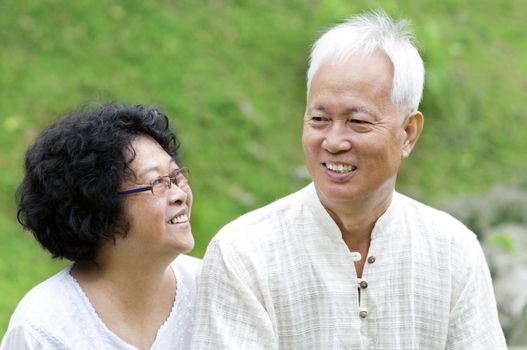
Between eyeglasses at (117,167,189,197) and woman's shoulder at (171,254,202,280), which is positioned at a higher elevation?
eyeglasses at (117,167,189,197)

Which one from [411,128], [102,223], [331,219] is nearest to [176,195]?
[102,223]

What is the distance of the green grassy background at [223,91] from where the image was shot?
7.12 metres

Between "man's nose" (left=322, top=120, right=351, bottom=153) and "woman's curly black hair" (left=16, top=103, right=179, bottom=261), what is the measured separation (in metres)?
0.60

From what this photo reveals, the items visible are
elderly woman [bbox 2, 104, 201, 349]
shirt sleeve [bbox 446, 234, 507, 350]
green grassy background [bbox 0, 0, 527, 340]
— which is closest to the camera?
elderly woman [bbox 2, 104, 201, 349]

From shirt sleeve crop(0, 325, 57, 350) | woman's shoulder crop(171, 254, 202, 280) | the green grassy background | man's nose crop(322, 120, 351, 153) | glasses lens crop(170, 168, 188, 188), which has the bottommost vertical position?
shirt sleeve crop(0, 325, 57, 350)

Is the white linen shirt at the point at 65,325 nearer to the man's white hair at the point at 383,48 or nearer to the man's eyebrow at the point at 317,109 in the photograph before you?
the man's eyebrow at the point at 317,109

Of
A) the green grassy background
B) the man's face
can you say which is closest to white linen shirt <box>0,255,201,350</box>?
the man's face

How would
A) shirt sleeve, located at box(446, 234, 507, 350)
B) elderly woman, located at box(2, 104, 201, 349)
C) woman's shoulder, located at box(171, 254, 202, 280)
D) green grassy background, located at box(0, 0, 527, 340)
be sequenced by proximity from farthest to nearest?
1. green grassy background, located at box(0, 0, 527, 340)
2. woman's shoulder, located at box(171, 254, 202, 280)
3. shirt sleeve, located at box(446, 234, 507, 350)
4. elderly woman, located at box(2, 104, 201, 349)

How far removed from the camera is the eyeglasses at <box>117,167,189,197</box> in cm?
350

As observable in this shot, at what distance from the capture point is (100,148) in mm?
3479

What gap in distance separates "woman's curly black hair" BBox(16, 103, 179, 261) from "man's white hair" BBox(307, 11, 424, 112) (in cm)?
62

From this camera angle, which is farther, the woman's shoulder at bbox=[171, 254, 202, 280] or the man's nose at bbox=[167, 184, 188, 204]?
the woman's shoulder at bbox=[171, 254, 202, 280]

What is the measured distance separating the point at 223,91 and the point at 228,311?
446 cm

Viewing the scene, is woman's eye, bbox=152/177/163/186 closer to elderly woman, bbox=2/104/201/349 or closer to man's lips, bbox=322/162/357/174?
elderly woman, bbox=2/104/201/349
